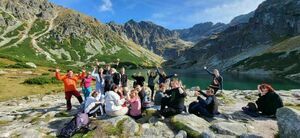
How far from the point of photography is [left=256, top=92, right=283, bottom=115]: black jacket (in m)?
19.5

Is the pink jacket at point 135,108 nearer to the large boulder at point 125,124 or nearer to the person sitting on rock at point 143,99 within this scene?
the large boulder at point 125,124

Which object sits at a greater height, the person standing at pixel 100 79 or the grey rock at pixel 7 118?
the person standing at pixel 100 79

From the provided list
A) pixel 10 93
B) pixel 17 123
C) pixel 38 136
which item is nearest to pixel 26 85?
pixel 10 93

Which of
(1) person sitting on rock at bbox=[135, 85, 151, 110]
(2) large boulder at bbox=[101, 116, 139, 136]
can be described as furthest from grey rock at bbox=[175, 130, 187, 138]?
(1) person sitting on rock at bbox=[135, 85, 151, 110]

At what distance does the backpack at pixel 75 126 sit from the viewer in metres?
16.1

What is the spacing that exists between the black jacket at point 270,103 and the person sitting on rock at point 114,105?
29.9ft

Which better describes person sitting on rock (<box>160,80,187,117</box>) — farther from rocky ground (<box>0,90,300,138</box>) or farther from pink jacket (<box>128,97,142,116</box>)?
pink jacket (<box>128,97,142,116</box>)

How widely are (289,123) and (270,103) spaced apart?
525 centimetres

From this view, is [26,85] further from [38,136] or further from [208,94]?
[208,94]

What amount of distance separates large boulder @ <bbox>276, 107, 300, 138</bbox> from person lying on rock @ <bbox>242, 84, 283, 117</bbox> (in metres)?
4.12

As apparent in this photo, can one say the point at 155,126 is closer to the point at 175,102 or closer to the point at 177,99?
the point at 175,102

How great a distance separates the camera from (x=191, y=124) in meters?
17.1

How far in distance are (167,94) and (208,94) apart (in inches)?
110

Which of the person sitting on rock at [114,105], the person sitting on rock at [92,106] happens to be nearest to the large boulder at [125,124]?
the person sitting on rock at [114,105]
